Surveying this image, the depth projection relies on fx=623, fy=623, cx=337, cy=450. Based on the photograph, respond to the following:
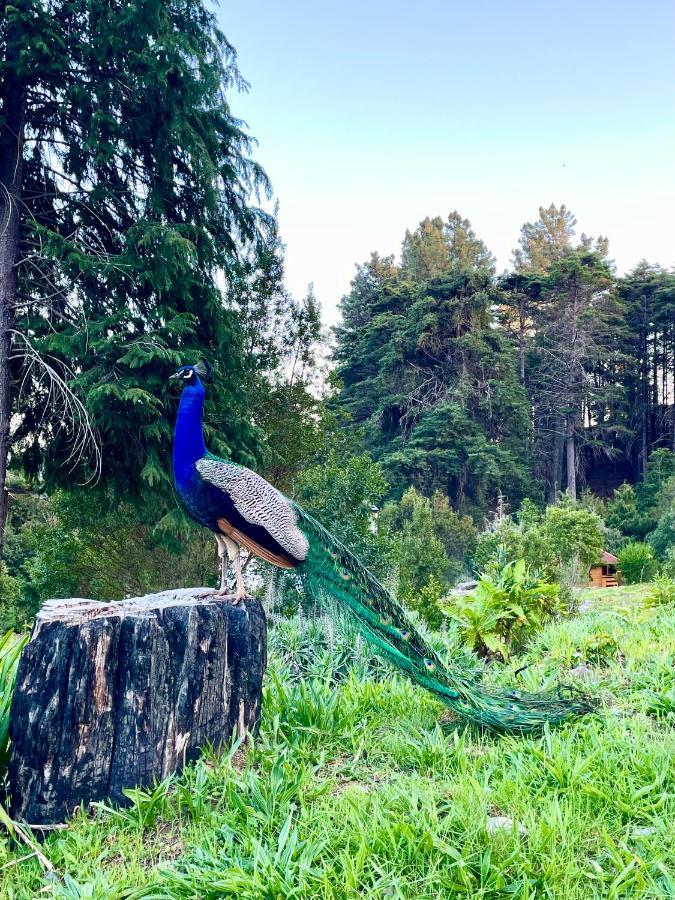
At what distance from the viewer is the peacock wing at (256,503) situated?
3105 mm

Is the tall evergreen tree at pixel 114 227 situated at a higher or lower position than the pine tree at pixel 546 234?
lower

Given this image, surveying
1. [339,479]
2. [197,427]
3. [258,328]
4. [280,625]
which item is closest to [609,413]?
[258,328]

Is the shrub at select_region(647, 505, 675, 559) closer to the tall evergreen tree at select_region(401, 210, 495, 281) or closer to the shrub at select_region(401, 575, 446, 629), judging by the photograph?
the shrub at select_region(401, 575, 446, 629)

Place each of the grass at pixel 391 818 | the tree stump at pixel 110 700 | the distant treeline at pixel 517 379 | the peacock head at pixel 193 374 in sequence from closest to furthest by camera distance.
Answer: the grass at pixel 391 818 → the tree stump at pixel 110 700 → the peacock head at pixel 193 374 → the distant treeline at pixel 517 379

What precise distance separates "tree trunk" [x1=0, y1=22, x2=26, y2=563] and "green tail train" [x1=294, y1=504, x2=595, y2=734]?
5.13 metres

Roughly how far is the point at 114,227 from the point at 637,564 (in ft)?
47.5

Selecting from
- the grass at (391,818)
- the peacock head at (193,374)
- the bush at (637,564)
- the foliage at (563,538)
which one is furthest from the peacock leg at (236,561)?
the bush at (637,564)

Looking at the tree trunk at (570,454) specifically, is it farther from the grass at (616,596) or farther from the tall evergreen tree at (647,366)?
the grass at (616,596)

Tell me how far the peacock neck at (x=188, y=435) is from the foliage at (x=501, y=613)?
8.87ft

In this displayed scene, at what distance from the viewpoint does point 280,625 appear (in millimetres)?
5398

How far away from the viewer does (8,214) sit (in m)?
7.20

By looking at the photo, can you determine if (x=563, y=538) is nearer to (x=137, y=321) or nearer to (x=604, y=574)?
(x=604, y=574)

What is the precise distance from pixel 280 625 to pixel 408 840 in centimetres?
345

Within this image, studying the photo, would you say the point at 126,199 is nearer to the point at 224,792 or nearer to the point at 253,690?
the point at 253,690
